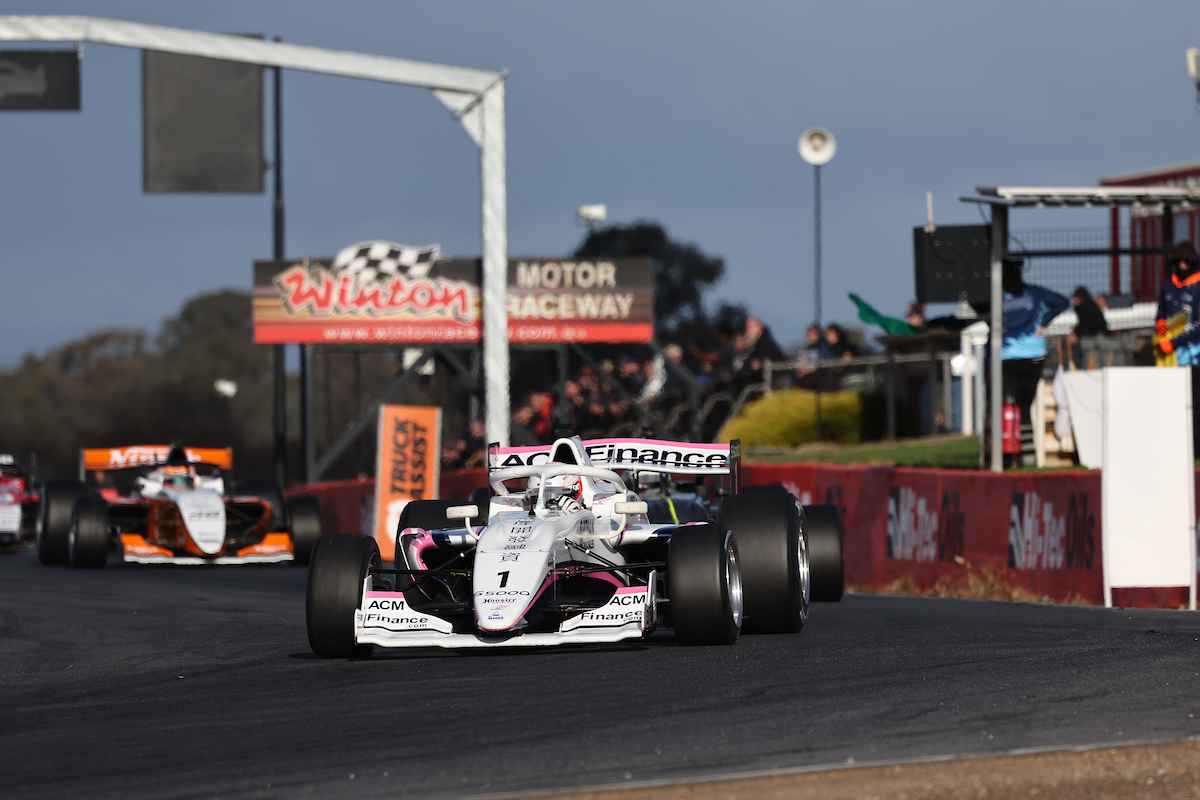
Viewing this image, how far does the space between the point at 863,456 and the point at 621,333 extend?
366 inches

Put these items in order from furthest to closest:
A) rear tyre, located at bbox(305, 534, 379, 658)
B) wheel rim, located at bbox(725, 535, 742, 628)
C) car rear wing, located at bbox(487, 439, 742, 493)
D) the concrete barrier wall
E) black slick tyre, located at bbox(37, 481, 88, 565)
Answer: black slick tyre, located at bbox(37, 481, 88, 565) < the concrete barrier wall < car rear wing, located at bbox(487, 439, 742, 493) < rear tyre, located at bbox(305, 534, 379, 658) < wheel rim, located at bbox(725, 535, 742, 628)

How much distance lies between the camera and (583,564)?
9500 millimetres

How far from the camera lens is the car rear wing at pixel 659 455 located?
35.9ft

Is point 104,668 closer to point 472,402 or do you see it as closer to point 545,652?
point 545,652

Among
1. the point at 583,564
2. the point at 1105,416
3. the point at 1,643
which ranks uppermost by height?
the point at 1105,416

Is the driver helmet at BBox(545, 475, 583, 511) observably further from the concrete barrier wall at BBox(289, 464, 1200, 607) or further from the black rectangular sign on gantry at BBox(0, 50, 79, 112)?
the black rectangular sign on gantry at BBox(0, 50, 79, 112)

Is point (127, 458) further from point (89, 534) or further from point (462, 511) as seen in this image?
point (462, 511)

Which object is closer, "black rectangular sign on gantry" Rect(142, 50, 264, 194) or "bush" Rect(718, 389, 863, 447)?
"black rectangular sign on gantry" Rect(142, 50, 264, 194)

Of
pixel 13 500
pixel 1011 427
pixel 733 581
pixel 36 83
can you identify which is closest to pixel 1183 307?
pixel 1011 427

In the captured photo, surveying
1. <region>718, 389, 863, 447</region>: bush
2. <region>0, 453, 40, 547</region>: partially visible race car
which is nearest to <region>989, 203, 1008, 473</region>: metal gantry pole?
<region>718, 389, 863, 447</region>: bush

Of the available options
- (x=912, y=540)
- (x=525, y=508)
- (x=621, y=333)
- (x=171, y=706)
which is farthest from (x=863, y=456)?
(x=171, y=706)

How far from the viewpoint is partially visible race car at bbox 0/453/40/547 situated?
26.9 m

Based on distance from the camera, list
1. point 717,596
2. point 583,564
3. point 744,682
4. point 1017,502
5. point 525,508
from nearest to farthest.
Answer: point 744,682 < point 717,596 < point 583,564 < point 525,508 < point 1017,502

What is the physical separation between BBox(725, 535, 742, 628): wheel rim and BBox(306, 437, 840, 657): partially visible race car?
0.01 meters
